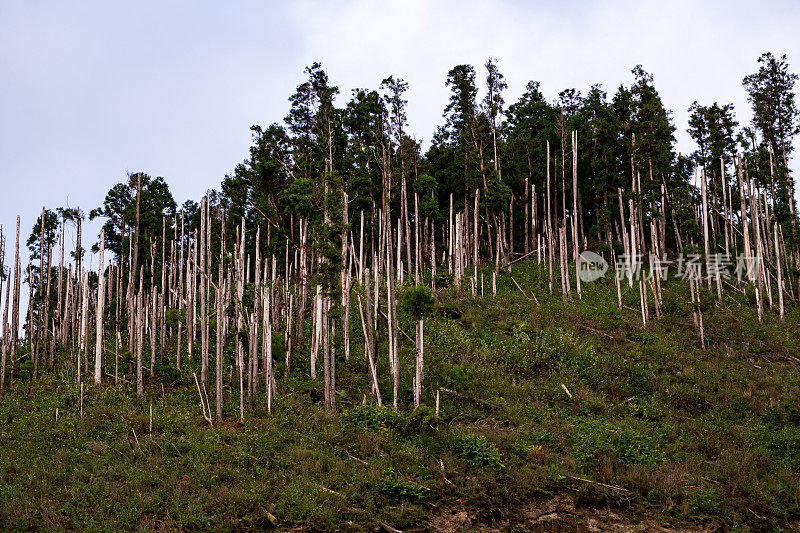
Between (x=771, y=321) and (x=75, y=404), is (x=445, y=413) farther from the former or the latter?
(x=771, y=321)

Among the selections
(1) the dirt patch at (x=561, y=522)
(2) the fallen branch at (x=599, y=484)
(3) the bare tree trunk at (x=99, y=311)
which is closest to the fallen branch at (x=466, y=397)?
(2) the fallen branch at (x=599, y=484)

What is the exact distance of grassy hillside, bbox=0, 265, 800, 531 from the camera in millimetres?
10773

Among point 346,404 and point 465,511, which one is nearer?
point 465,511

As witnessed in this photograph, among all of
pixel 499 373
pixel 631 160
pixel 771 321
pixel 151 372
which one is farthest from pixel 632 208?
pixel 151 372

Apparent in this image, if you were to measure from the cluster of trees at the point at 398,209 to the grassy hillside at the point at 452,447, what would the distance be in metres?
1.58

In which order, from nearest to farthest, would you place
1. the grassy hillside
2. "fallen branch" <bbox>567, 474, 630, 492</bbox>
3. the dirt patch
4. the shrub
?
the grassy hillside → the dirt patch → "fallen branch" <bbox>567, 474, 630, 492</bbox> → the shrub

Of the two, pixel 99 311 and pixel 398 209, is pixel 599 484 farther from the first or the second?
pixel 398 209

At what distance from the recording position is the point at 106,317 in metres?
23.0

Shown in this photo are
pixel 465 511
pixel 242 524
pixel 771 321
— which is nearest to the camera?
pixel 242 524

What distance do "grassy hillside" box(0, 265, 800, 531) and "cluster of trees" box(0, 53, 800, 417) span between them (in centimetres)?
158

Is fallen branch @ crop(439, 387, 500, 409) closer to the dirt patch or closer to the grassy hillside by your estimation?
the grassy hillside

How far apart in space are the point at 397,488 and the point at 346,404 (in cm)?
434

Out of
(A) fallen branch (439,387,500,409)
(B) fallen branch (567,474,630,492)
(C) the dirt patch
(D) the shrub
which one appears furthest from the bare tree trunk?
(B) fallen branch (567,474,630,492)

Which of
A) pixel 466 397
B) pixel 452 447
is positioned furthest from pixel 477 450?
pixel 466 397
